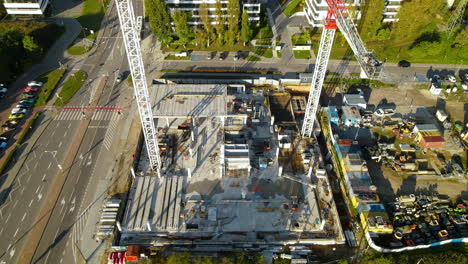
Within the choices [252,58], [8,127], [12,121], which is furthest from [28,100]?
[252,58]

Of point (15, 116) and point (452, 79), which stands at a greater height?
→ point (452, 79)

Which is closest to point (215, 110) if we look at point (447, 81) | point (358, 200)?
point (358, 200)

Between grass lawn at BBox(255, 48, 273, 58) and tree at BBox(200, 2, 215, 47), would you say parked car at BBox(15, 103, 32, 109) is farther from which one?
grass lawn at BBox(255, 48, 273, 58)

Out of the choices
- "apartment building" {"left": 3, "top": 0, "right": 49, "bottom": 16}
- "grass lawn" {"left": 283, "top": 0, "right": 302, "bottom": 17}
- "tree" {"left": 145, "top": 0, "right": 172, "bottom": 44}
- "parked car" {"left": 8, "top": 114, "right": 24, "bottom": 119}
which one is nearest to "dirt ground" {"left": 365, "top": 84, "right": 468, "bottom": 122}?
"grass lawn" {"left": 283, "top": 0, "right": 302, "bottom": 17}

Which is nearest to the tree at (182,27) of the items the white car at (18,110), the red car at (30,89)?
the red car at (30,89)

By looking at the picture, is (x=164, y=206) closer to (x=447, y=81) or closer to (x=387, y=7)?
(x=447, y=81)

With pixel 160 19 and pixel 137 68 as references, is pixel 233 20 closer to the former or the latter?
pixel 160 19
